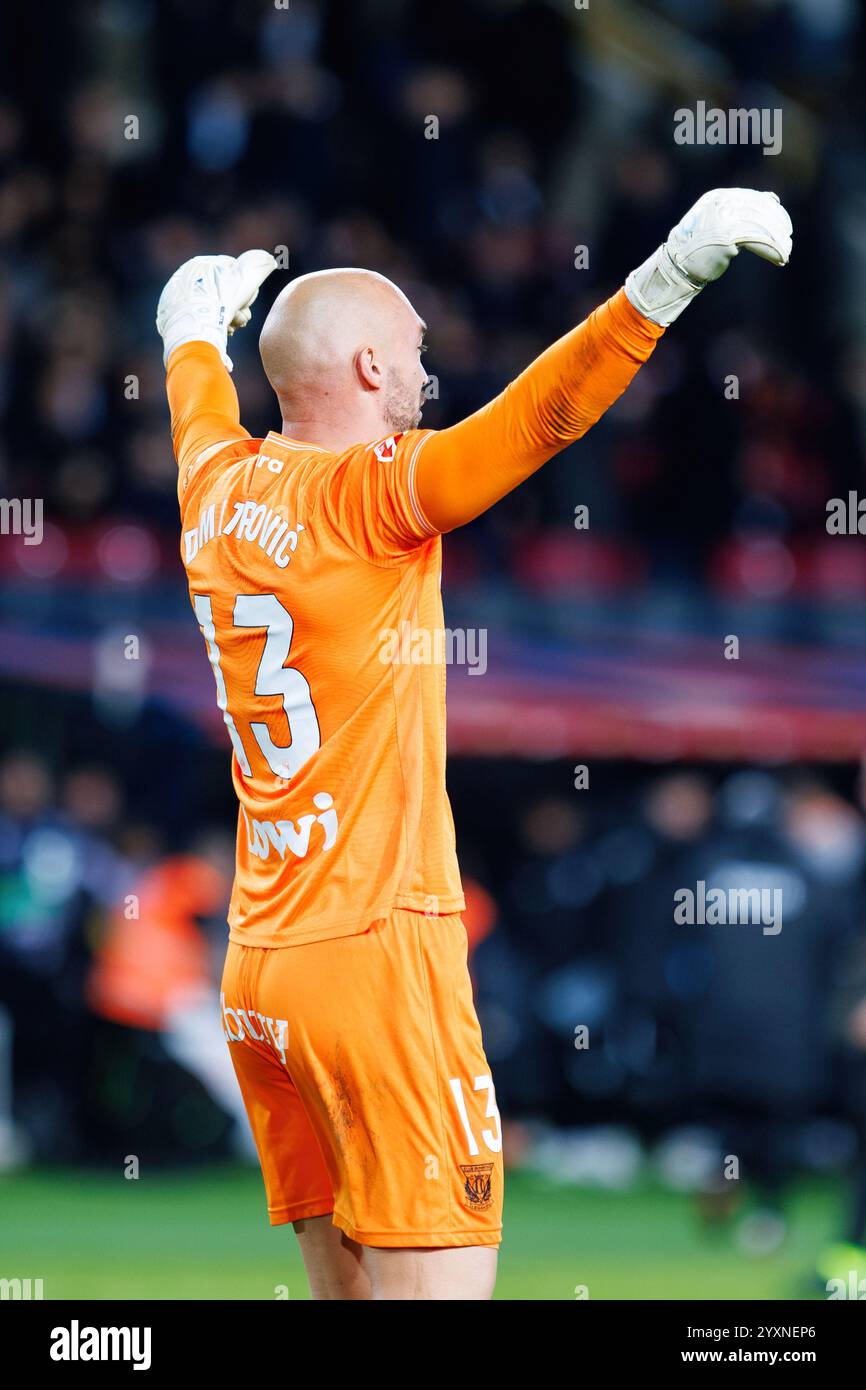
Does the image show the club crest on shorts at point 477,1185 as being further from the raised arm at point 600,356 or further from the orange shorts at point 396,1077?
the raised arm at point 600,356

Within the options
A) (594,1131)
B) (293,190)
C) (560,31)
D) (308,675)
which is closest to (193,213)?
(293,190)

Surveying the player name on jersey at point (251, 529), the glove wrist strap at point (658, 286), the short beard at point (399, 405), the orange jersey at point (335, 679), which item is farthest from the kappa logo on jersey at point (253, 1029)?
the glove wrist strap at point (658, 286)

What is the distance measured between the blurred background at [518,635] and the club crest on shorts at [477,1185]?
9.14ft

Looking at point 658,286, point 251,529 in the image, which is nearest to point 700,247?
point 658,286

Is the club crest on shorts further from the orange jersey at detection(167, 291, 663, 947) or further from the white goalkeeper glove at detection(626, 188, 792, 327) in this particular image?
the white goalkeeper glove at detection(626, 188, 792, 327)

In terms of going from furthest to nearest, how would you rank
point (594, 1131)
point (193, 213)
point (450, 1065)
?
point (193, 213)
point (594, 1131)
point (450, 1065)

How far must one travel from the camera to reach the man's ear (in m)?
2.98

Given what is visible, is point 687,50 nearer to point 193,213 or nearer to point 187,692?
point 193,213

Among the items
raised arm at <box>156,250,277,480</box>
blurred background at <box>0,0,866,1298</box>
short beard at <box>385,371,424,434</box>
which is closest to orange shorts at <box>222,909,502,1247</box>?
short beard at <box>385,371,424,434</box>

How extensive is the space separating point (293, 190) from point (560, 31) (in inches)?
63.8

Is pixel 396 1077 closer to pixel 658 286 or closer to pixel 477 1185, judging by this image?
pixel 477 1185

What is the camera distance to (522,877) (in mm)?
7180

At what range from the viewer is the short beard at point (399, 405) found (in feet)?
9.92

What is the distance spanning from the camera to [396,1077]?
9.15ft
